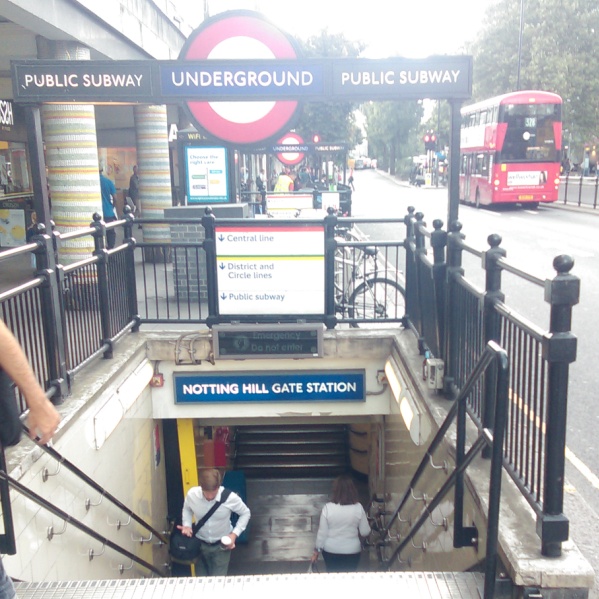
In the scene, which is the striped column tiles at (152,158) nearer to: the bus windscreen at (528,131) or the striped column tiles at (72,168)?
the striped column tiles at (72,168)

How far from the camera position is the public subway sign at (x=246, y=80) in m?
5.03

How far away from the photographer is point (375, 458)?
9.98 metres

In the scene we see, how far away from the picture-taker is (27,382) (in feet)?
7.82

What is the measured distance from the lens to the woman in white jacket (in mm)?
6242

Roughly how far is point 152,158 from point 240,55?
353 inches

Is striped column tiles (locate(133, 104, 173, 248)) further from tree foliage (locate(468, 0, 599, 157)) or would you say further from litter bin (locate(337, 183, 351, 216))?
tree foliage (locate(468, 0, 599, 157))

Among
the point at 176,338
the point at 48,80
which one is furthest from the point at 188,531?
the point at 48,80

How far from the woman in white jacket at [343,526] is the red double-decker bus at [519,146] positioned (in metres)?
20.4

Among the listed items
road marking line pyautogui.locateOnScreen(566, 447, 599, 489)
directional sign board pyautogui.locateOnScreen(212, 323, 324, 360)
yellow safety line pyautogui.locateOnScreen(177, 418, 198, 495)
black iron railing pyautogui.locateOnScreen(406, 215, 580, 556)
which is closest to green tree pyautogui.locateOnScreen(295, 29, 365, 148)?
yellow safety line pyautogui.locateOnScreen(177, 418, 198, 495)

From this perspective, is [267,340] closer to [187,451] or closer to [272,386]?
[272,386]

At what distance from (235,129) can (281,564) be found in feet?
22.6

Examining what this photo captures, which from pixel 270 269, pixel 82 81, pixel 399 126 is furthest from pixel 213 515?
pixel 399 126

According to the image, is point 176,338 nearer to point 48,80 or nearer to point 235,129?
point 235,129

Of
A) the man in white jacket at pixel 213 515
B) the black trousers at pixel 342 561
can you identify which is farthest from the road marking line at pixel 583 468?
the man in white jacket at pixel 213 515
